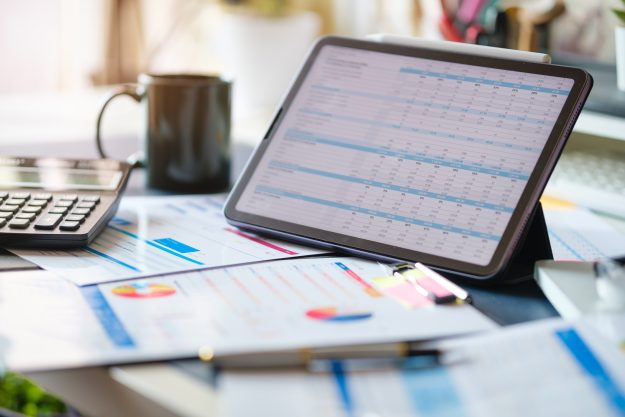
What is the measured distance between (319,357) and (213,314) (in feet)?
0.31

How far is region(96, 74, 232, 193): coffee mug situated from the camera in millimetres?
902

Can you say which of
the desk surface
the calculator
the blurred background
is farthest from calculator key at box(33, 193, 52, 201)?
the blurred background

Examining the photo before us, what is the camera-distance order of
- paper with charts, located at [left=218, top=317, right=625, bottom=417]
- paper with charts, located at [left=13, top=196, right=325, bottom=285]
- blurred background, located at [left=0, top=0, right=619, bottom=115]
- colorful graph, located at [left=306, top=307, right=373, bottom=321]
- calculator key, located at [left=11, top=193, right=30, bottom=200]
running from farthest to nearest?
blurred background, located at [left=0, top=0, right=619, bottom=115] → calculator key, located at [left=11, top=193, right=30, bottom=200] → paper with charts, located at [left=13, top=196, right=325, bottom=285] → colorful graph, located at [left=306, top=307, right=373, bottom=321] → paper with charts, located at [left=218, top=317, right=625, bottom=417]

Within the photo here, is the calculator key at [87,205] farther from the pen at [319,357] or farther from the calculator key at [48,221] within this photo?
the pen at [319,357]

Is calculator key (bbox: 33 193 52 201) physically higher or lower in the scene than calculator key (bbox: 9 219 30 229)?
higher

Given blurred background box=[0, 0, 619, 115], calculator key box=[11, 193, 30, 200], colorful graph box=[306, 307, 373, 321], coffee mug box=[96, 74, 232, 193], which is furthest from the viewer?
blurred background box=[0, 0, 619, 115]

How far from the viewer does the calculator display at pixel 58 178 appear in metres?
0.80

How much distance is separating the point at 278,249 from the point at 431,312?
0.18m

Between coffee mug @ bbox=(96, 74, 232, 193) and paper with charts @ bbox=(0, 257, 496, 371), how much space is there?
0.29 m

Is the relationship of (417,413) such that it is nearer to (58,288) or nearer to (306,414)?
(306,414)

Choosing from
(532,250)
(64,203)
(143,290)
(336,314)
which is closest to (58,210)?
(64,203)

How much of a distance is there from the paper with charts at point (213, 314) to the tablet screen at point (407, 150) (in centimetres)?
6

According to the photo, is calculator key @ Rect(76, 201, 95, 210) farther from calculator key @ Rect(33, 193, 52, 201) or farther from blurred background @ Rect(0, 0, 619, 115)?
blurred background @ Rect(0, 0, 619, 115)

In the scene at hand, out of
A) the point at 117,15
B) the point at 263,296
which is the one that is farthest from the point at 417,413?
the point at 117,15
